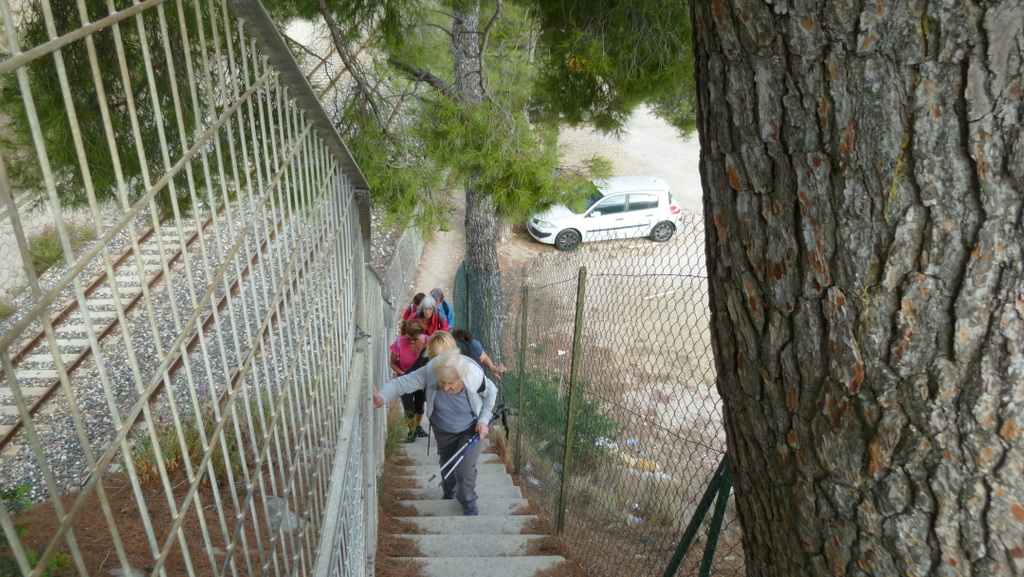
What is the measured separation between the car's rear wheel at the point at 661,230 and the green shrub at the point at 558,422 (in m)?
9.10

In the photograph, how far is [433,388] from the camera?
4418 mm

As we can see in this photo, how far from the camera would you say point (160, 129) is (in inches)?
48.1

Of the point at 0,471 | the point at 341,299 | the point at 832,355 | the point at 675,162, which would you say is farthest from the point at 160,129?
the point at 675,162

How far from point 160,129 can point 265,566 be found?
1.16 m

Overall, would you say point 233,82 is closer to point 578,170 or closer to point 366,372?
point 366,372

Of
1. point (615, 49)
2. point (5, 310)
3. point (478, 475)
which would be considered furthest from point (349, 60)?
point (5, 310)

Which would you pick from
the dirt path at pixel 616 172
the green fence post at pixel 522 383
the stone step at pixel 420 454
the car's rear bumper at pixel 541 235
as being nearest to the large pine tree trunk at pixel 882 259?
the green fence post at pixel 522 383

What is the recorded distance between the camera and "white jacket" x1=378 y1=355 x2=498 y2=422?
433cm

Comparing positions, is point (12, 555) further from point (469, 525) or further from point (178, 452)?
point (469, 525)

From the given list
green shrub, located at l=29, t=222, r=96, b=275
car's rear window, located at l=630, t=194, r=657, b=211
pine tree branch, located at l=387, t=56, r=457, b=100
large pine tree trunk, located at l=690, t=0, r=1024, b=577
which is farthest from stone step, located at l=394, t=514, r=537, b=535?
car's rear window, located at l=630, t=194, r=657, b=211

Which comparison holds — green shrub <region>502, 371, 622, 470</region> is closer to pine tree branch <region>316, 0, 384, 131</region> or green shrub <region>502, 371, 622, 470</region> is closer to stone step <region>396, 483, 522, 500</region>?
stone step <region>396, 483, 522, 500</region>

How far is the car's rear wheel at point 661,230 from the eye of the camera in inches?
563

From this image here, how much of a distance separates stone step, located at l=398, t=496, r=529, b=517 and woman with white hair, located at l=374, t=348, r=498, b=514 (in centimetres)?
27

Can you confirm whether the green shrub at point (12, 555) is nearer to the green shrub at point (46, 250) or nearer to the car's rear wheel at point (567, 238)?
the green shrub at point (46, 250)
